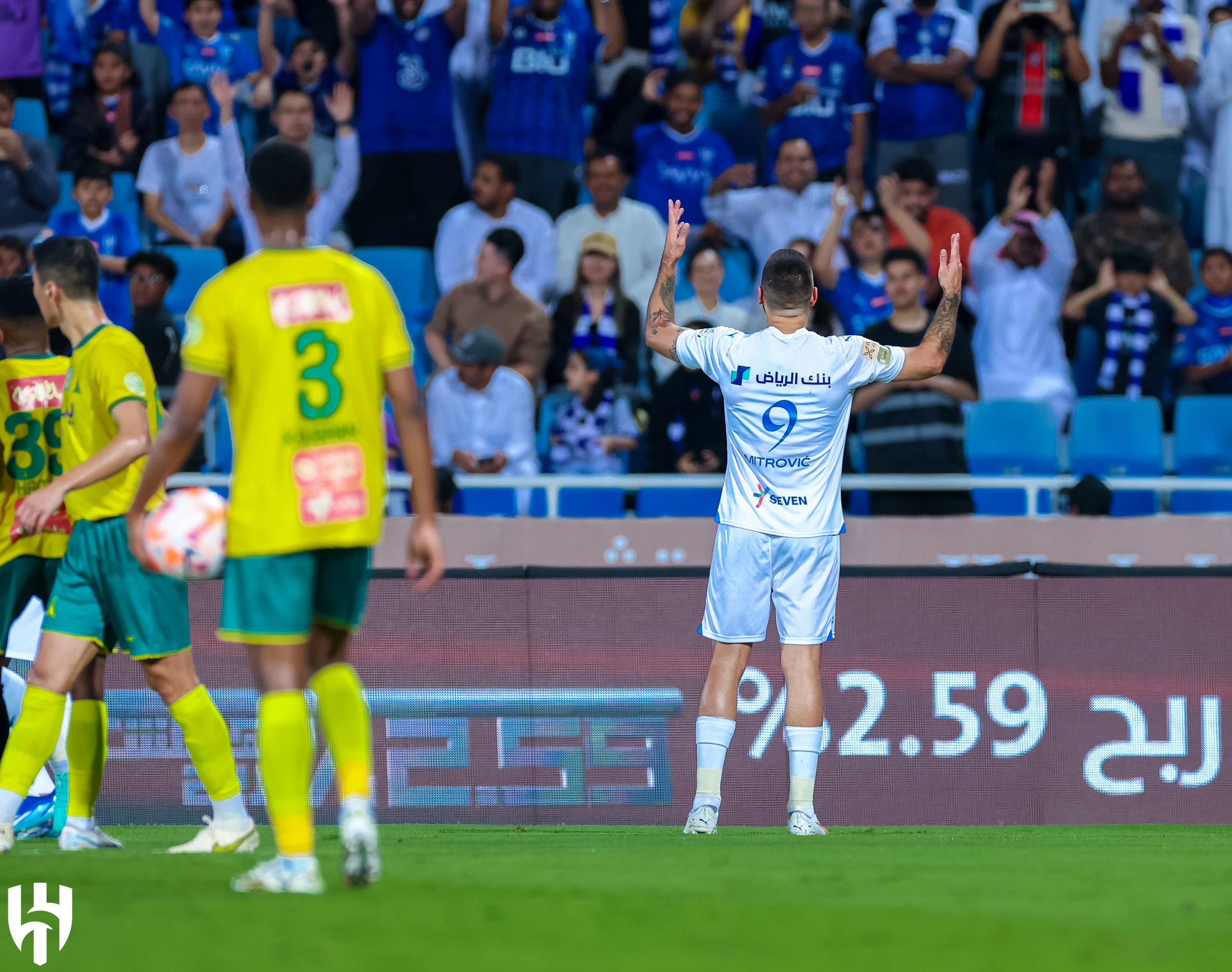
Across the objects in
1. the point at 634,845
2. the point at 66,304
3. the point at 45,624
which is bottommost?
the point at 634,845

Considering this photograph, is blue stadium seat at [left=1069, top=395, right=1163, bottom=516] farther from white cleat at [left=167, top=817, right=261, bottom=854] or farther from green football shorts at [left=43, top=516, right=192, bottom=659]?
green football shorts at [left=43, top=516, right=192, bottom=659]

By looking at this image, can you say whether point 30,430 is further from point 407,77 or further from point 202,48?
point 202,48

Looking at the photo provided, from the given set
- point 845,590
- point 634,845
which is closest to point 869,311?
point 845,590

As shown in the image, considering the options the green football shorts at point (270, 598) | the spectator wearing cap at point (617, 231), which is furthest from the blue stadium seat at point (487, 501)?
the green football shorts at point (270, 598)

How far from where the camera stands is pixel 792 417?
7754mm

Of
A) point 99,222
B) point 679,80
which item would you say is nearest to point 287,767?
point 99,222

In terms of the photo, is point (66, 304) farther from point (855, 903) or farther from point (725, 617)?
point (855, 903)

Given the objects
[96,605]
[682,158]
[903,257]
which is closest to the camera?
[96,605]

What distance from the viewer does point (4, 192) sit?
47.9 feet

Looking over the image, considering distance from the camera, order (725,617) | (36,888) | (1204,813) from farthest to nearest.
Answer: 1. (1204,813)
2. (725,617)
3. (36,888)

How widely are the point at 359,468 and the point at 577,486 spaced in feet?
23.8

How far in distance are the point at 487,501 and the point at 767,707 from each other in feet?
11.8

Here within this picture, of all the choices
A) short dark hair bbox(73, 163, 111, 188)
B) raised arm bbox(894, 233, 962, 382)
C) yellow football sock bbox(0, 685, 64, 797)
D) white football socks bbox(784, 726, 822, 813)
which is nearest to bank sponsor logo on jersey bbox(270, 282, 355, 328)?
yellow football sock bbox(0, 685, 64, 797)

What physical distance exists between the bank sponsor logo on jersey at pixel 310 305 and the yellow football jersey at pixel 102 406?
1682 mm
